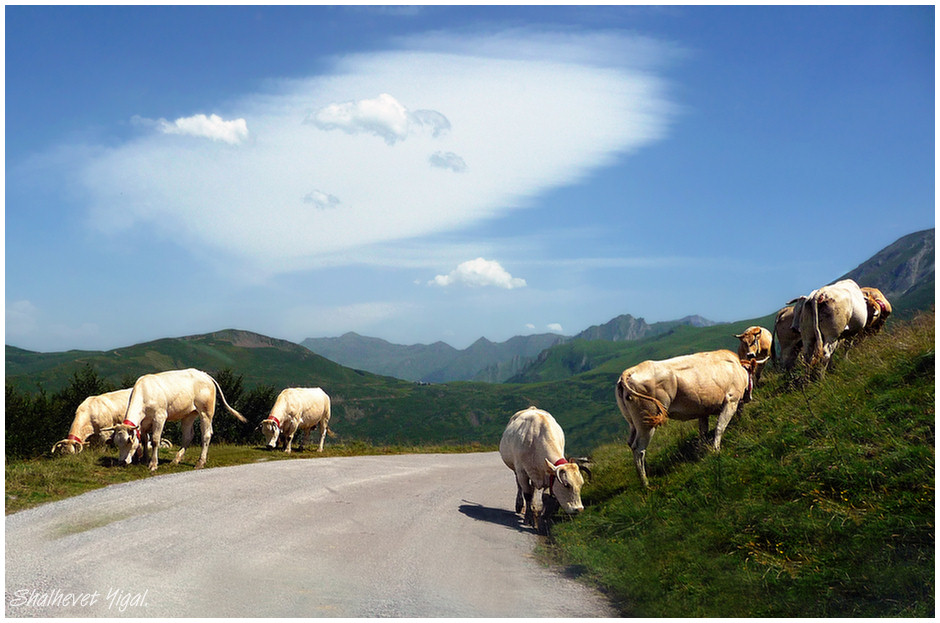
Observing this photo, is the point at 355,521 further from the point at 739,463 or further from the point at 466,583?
the point at 739,463

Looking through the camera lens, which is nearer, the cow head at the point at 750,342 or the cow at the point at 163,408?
the cow head at the point at 750,342

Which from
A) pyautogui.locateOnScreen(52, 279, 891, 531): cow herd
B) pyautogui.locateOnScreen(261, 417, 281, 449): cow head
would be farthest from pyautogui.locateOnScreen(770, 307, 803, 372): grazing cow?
pyautogui.locateOnScreen(261, 417, 281, 449): cow head

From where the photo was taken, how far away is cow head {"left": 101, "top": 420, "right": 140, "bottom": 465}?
18923 millimetres

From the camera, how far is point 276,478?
57.4 ft

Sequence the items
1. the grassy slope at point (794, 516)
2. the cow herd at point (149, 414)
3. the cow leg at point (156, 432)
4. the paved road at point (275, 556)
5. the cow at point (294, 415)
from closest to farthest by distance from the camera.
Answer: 1. the grassy slope at point (794, 516)
2. the paved road at point (275, 556)
3. the cow herd at point (149, 414)
4. the cow leg at point (156, 432)
5. the cow at point (294, 415)

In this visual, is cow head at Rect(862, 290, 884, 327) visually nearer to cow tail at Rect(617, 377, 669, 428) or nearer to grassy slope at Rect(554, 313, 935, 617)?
grassy slope at Rect(554, 313, 935, 617)

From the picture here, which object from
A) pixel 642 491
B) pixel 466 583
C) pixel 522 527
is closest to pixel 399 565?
pixel 466 583

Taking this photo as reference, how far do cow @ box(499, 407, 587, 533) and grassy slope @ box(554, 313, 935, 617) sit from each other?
2.22 feet

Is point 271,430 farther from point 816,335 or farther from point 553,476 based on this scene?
point 816,335

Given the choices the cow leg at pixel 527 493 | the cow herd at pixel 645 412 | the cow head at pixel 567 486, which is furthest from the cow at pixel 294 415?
the cow head at pixel 567 486

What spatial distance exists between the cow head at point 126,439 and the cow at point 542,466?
1161 centimetres

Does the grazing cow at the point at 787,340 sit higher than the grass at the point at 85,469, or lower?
higher

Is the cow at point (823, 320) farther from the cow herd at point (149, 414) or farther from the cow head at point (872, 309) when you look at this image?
the cow herd at point (149, 414)

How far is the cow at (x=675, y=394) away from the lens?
43.2ft
